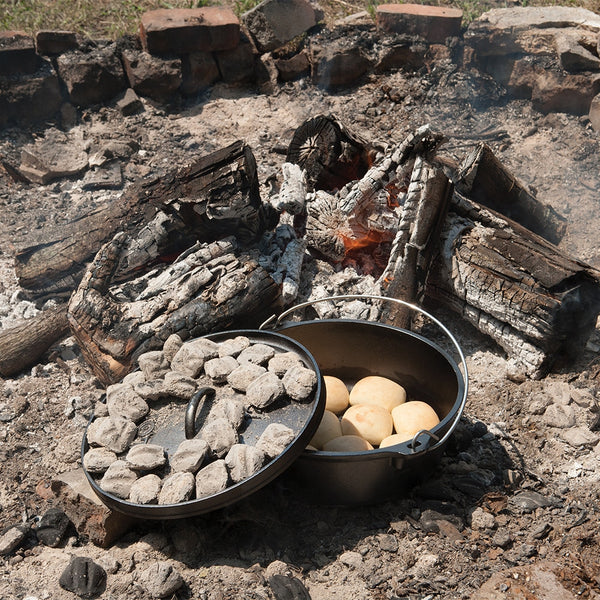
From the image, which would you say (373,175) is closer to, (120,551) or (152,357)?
(152,357)

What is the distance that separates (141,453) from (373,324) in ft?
4.30

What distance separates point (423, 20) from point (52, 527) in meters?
5.20

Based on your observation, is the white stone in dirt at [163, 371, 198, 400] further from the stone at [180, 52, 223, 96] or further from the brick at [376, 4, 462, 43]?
the brick at [376, 4, 462, 43]

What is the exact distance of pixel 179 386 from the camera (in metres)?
2.26

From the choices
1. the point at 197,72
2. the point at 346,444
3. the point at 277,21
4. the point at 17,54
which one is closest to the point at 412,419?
the point at 346,444

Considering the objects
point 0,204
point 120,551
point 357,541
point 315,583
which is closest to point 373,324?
point 357,541

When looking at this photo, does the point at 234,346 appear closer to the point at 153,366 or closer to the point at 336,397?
the point at 153,366

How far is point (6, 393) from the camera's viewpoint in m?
3.30

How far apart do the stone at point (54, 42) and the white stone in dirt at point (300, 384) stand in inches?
192

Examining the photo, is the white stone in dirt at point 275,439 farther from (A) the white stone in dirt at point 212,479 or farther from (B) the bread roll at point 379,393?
(B) the bread roll at point 379,393

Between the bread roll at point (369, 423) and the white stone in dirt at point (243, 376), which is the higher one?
the white stone in dirt at point (243, 376)

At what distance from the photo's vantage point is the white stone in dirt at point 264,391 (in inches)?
84.7

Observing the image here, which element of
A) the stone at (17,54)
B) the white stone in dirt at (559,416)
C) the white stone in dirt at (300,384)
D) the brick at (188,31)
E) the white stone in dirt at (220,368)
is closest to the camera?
the white stone in dirt at (300,384)

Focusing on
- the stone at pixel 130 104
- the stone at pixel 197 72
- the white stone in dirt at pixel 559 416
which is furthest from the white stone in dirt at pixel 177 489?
the stone at pixel 197 72
